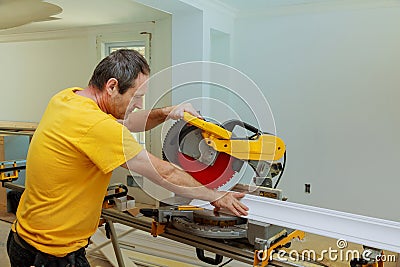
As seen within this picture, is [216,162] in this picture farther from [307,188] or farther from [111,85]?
[307,188]

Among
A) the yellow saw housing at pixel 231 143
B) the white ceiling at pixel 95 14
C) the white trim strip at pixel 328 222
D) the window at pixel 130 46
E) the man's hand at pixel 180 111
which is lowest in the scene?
the white trim strip at pixel 328 222

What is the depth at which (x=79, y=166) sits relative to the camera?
1.17 m

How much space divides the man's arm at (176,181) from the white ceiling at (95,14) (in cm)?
239

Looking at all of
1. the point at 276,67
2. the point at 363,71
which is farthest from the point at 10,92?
the point at 363,71

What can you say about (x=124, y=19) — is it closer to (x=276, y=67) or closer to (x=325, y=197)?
(x=276, y=67)

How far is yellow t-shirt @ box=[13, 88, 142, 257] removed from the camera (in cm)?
109

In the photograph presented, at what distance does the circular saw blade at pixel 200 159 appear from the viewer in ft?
4.77

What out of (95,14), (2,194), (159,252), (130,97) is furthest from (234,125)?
(2,194)

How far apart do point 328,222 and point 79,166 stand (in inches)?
33.9

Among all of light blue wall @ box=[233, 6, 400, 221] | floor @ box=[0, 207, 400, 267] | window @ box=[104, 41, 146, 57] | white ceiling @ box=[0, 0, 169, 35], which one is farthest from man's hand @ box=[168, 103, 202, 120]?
window @ box=[104, 41, 146, 57]

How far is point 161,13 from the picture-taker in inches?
150

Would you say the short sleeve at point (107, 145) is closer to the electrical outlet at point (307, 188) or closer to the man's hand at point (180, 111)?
the man's hand at point (180, 111)

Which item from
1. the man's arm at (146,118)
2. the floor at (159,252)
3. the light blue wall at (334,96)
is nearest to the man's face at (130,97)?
the man's arm at (146,118)

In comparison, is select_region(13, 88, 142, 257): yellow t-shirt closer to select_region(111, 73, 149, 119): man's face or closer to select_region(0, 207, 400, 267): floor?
select_region(111, 73, 149, 119): man's face
